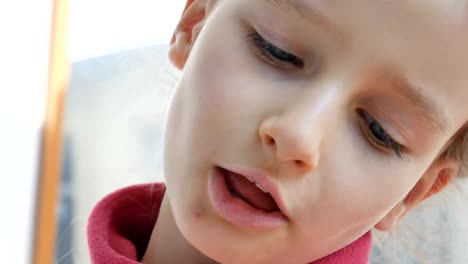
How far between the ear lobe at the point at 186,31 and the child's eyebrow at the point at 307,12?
0.43ft

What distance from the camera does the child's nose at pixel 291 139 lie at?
40 cm

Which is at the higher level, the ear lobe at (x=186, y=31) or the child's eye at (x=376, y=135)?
the child's eye at (x=376, y=135)

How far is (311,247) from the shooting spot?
1.57ft

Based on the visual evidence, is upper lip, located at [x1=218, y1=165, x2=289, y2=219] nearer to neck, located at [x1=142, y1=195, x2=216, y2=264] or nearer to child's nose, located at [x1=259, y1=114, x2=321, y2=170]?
child's nose, located at [x1=259, y1=114, x2=321, y2=170]

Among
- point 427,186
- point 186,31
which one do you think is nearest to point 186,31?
point 186,31

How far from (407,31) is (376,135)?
0.27ft

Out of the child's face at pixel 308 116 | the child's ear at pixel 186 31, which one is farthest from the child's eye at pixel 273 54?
the child's ear at pixel 186 31

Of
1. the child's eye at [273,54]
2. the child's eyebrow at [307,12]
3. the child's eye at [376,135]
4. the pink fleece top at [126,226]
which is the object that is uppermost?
the child's eyebrow at [307,12]

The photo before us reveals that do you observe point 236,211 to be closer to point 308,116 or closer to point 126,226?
point 308,116

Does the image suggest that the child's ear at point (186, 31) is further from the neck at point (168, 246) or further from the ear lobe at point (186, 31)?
the neck at point (168, 246)

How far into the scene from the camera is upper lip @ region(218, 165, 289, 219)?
1.37 ft

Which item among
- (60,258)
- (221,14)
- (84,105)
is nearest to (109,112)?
(84,105)

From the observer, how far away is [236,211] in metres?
0.44

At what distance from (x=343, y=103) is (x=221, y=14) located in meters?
0.12
